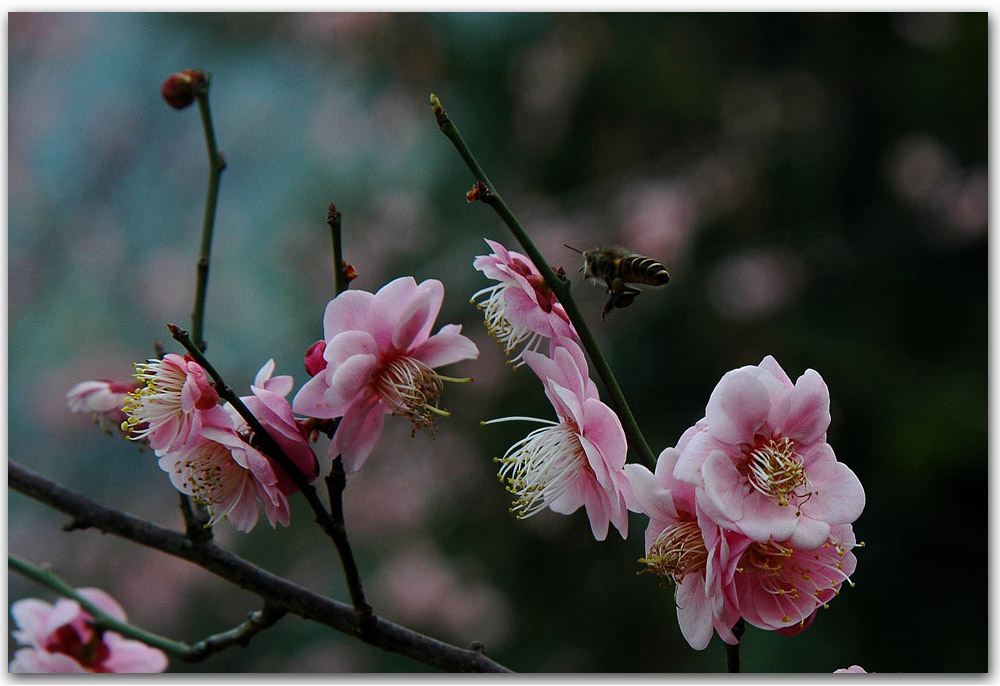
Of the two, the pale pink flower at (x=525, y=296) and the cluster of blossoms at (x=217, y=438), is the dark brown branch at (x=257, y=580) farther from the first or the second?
the pale pink flower at (x=525, y=296)

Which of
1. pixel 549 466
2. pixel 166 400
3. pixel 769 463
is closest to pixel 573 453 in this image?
pixel 549 466

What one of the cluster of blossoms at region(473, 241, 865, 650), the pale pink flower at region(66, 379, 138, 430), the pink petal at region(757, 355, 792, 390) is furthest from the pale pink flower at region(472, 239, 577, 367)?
the pale pink flower at region(66, 379, 138, 430)

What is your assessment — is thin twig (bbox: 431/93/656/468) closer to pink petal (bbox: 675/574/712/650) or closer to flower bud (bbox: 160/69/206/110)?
pink petal (bbox: 675/574/712/650)

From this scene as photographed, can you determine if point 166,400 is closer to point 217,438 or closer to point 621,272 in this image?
point 217,438

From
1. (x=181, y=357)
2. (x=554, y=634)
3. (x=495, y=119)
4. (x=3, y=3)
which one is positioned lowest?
(x=554, y=634)

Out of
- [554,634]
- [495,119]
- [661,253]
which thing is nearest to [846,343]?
[661,253]

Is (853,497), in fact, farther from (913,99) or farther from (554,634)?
(913,99)

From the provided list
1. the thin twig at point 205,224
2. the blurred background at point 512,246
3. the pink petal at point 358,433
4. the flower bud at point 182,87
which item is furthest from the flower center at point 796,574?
the blurred background at point 512,246
